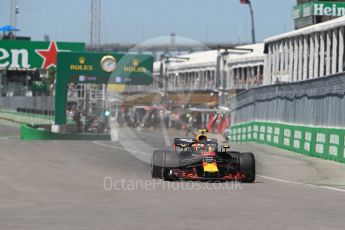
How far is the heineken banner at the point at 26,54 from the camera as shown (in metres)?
63.1

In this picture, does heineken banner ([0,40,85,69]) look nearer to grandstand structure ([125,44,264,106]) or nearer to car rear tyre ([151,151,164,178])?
grandstand structure ([125,44,264,106])

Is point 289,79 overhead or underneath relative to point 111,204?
overhead

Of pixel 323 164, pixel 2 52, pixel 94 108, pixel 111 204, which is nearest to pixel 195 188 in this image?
pixel 111 204

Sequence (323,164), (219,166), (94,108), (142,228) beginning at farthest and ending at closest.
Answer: (94,108) → (323,164) → (219,166) → (142,228)

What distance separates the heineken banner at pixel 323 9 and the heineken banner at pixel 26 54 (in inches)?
767

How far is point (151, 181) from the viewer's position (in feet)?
60.8

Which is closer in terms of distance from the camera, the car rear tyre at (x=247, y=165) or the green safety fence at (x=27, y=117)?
the car rear tyre at (x=247, y=165)

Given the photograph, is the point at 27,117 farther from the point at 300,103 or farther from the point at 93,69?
the point at 300,103

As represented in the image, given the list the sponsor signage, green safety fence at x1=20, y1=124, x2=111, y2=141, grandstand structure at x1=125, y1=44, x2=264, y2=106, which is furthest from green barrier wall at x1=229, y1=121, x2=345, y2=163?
grandstand structure at x1=125, y1=44, x2=264, y2=106

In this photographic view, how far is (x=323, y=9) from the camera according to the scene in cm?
5709

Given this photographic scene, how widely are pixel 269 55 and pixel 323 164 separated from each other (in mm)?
27545

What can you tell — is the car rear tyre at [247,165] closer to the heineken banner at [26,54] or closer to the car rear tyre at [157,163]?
the car rear tyre at [157,163]

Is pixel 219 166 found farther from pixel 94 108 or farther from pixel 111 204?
pixel 94 108

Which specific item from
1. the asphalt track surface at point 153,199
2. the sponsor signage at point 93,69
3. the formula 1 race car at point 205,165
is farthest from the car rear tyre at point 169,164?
the sponsor signage at point 93,69
